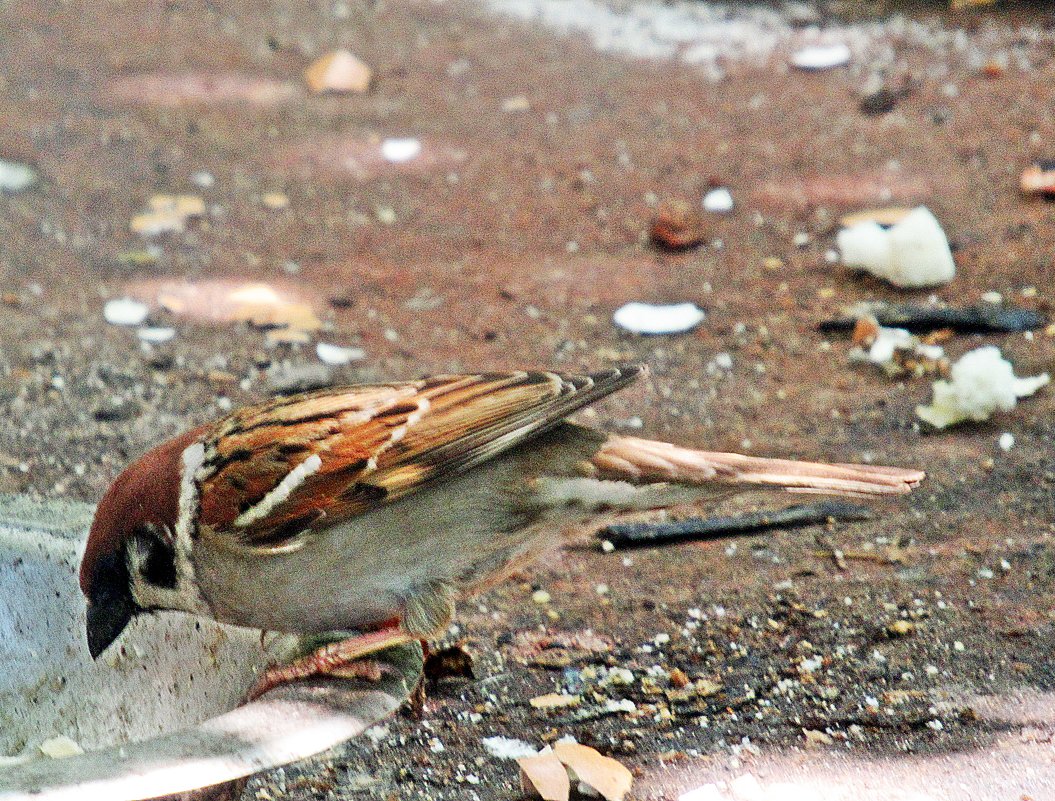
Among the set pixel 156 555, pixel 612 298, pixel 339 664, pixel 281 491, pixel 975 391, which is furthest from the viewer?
pixel 612 298

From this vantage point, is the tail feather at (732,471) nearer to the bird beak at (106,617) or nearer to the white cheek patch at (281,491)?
the white cheek patch at (281,491)

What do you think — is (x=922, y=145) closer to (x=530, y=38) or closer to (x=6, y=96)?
(x=530, y=38)

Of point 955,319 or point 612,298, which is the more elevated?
point 955,319

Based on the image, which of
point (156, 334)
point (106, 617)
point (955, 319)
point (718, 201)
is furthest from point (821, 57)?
point (106, 617)

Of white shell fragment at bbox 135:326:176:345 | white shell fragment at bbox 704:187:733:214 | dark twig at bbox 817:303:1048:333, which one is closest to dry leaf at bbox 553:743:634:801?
dark twig at bbox 817:303:1048:333

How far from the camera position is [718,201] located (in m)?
5.56

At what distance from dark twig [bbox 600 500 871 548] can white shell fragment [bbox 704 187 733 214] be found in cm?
205

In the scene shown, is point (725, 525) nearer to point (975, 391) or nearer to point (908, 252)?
point (975, 391)

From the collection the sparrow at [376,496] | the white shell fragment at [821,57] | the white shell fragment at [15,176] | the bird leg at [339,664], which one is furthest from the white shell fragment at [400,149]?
the bird leg at [339,664]

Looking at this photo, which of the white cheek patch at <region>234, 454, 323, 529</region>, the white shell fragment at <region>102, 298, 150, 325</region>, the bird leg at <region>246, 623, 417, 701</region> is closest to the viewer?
the bird leg at <region>246, 623, 417, 701</region>

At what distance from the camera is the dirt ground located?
2.87m

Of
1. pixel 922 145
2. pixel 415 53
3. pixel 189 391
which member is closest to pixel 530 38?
pixel 415 53

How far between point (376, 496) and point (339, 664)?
0.59 m

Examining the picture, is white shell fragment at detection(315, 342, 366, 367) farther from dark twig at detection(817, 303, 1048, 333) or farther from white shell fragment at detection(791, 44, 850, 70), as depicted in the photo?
white shell fragment at detection(791, 44, 850, 70)
